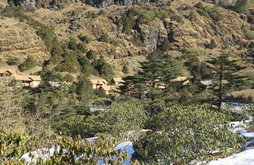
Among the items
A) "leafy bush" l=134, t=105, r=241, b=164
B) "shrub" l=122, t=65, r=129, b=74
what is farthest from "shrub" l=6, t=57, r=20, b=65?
"leafy bush" l=134, t=105, r=241, b=164

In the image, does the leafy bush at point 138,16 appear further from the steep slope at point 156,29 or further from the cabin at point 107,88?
the cabin at point 107,88

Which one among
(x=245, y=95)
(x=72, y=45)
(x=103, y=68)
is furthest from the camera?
(x=72, y=45)

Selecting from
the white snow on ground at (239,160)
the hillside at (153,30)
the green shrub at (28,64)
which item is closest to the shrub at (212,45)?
the hillside at (153,30)

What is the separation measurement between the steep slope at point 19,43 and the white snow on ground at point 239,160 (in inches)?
2410

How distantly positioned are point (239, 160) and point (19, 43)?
63.2m

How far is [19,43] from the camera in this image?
220 ft

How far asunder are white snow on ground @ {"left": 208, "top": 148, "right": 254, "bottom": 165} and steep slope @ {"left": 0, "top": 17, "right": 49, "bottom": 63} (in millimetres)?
61219

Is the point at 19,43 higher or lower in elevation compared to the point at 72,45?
higher

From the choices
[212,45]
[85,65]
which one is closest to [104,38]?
[85,65]

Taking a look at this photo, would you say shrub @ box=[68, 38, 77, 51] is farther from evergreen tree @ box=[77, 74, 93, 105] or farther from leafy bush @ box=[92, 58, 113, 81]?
evergreen tree @ box=[77, 74, 93, 105]

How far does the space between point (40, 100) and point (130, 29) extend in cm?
5902

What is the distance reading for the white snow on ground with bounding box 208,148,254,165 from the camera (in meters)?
9.24

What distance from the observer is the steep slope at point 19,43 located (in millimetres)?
65812

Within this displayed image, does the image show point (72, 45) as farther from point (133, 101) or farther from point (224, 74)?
point (224, 74)
